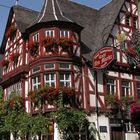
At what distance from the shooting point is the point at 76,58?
27641 mm

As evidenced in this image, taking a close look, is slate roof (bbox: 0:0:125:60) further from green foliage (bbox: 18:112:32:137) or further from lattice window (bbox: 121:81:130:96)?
green foliage (bbox: 18:112:32:137)

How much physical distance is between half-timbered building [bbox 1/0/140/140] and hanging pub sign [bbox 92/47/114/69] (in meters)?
0.57

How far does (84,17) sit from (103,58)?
7.88 meters

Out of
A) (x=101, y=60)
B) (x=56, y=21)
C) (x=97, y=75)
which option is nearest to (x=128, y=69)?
(x=97, y=75)

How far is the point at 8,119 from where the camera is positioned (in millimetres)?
28359

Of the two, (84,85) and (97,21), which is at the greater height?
(97,21)

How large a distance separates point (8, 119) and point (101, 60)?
803cm

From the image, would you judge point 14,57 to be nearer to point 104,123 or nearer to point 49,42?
point 49,42

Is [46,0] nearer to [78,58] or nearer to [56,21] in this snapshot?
[56,21]

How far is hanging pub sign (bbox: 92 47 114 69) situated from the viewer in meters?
25.5

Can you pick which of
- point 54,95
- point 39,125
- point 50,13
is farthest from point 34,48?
point 39,125

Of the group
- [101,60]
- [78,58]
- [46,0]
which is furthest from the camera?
[46,0]

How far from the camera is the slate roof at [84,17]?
28.9 metres

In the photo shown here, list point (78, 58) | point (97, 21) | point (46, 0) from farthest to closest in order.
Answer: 1. point (97, 21)
2. point (46, 0)
3. point (78, 58)
